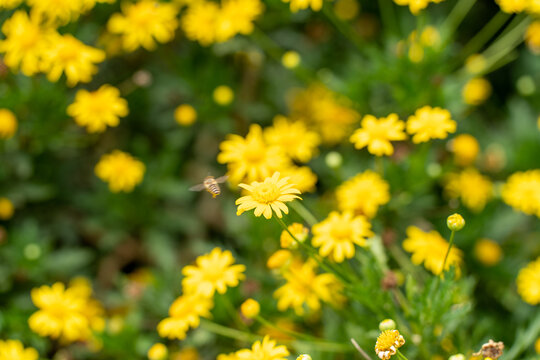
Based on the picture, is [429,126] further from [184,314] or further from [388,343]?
[184,314]

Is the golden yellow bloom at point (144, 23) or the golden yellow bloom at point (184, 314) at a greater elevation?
the golden yellow bloom at point (144, 23)

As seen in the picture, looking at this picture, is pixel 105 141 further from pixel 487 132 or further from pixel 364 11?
pixel 487 132

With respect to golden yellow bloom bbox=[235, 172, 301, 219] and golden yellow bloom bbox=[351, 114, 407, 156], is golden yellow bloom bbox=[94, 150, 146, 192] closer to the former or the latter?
golden yellow bloom bbox=[351, 114, 407, 156]

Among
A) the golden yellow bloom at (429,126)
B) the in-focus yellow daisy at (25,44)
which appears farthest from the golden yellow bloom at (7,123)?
the golden yellow bloom at (429,126)

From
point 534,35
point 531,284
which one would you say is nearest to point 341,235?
point 531,284

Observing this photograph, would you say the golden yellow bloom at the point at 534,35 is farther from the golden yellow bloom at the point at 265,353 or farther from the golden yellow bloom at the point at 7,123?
the golden yellow bloom at the point at 7,123
